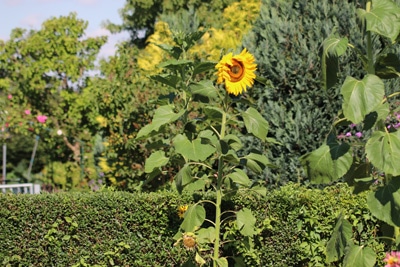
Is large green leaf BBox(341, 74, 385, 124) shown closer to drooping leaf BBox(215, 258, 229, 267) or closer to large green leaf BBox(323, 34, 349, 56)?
large green leaf BBox(323, 34, 349, 56)

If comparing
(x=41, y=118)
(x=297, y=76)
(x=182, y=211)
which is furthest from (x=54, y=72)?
(x=182, y=211)

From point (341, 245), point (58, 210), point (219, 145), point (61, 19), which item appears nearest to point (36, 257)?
point (58, 210)

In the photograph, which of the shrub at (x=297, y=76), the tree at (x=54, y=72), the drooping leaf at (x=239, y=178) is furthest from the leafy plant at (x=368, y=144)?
the tree at (x=54, y=72)

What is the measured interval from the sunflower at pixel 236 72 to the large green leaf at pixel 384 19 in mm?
1033

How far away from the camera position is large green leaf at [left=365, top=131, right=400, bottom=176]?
280cm

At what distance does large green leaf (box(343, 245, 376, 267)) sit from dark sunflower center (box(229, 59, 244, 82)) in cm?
140

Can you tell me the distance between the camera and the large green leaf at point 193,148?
389cm

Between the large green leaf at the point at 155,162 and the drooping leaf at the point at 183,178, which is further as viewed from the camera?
the large green leaf at the point at 155,162

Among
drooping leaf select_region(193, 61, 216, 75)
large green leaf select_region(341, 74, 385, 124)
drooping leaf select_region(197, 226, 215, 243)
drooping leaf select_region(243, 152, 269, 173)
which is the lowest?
drooping leaf select_region(197, 226, 215, 243)

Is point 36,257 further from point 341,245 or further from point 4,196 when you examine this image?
point 341,245

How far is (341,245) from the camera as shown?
10.3ft

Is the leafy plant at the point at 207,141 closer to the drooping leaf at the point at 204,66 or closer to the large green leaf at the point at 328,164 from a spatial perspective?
the drooping leaf at the point at 204,66

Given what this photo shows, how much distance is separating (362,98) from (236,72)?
4.06 feet

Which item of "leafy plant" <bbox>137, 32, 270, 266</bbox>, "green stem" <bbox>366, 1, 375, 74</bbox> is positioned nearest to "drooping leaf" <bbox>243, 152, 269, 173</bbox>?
"leafy plant" <bbox>137, 32, 270, 266</bbox>
